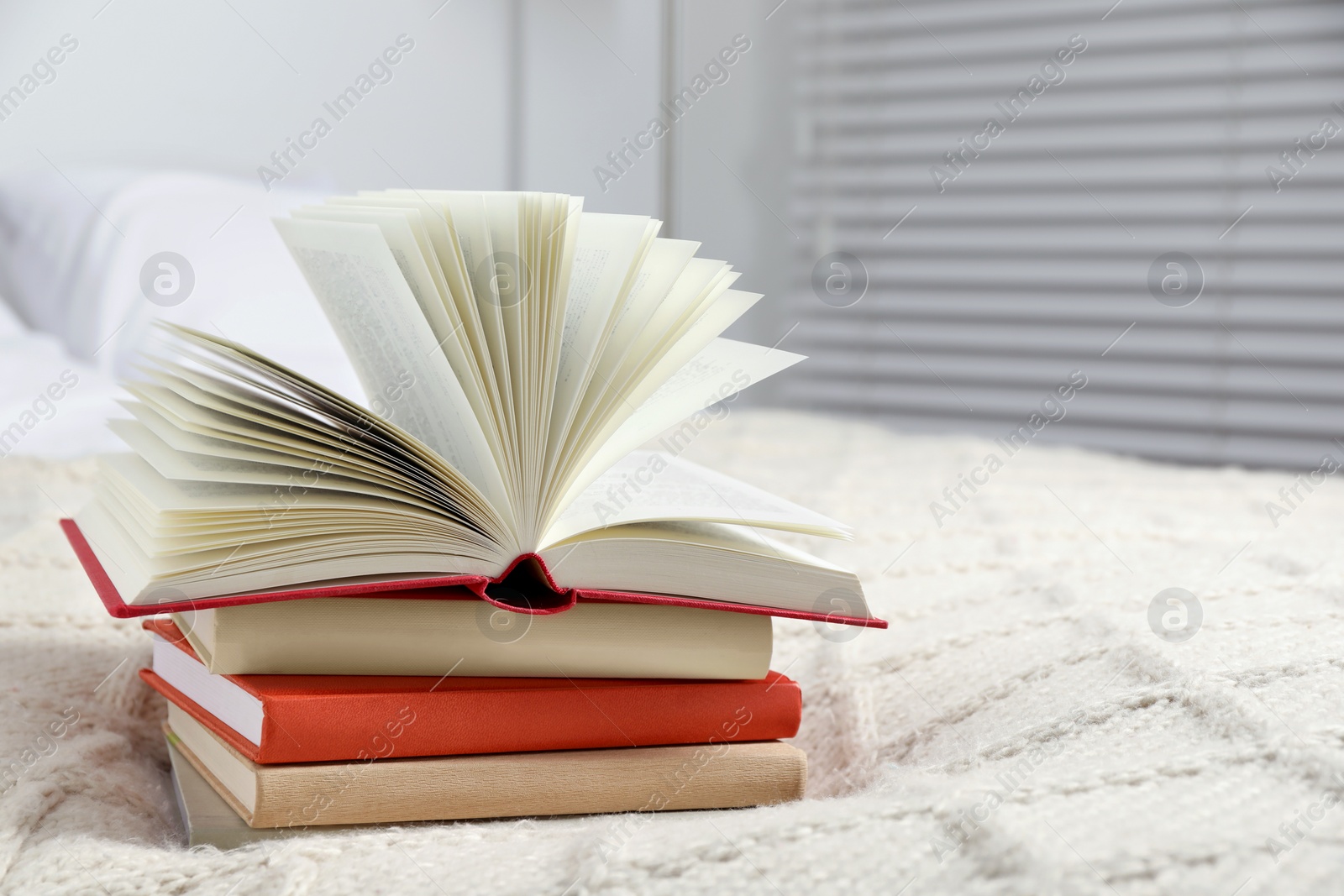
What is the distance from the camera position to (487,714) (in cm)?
41

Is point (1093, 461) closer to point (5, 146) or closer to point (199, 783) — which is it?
point (199, 783)

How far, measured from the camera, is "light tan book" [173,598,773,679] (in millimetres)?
395

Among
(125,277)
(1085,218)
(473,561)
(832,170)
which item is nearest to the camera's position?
(473,561)

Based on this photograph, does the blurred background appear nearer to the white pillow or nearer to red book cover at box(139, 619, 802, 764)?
the white pillow

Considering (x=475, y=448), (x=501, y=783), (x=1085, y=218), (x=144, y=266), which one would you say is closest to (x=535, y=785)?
(x=501, y=783)

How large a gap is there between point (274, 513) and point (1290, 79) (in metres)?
2.29

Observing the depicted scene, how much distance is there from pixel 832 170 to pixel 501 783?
7.66 feet

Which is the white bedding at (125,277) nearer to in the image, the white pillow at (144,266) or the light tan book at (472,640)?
the white pillow at (144,266)

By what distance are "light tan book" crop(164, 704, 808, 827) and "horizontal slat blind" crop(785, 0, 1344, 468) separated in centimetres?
200

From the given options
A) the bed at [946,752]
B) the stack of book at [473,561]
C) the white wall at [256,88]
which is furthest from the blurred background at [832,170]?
the stack of book at [473,561]

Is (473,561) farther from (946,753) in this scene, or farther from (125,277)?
(125,277)

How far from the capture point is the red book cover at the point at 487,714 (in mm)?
380

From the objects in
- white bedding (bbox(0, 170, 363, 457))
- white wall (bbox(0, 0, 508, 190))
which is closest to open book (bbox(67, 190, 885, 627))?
white bedding (bbox(0, 170, 363, 457))

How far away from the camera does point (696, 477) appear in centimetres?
53
